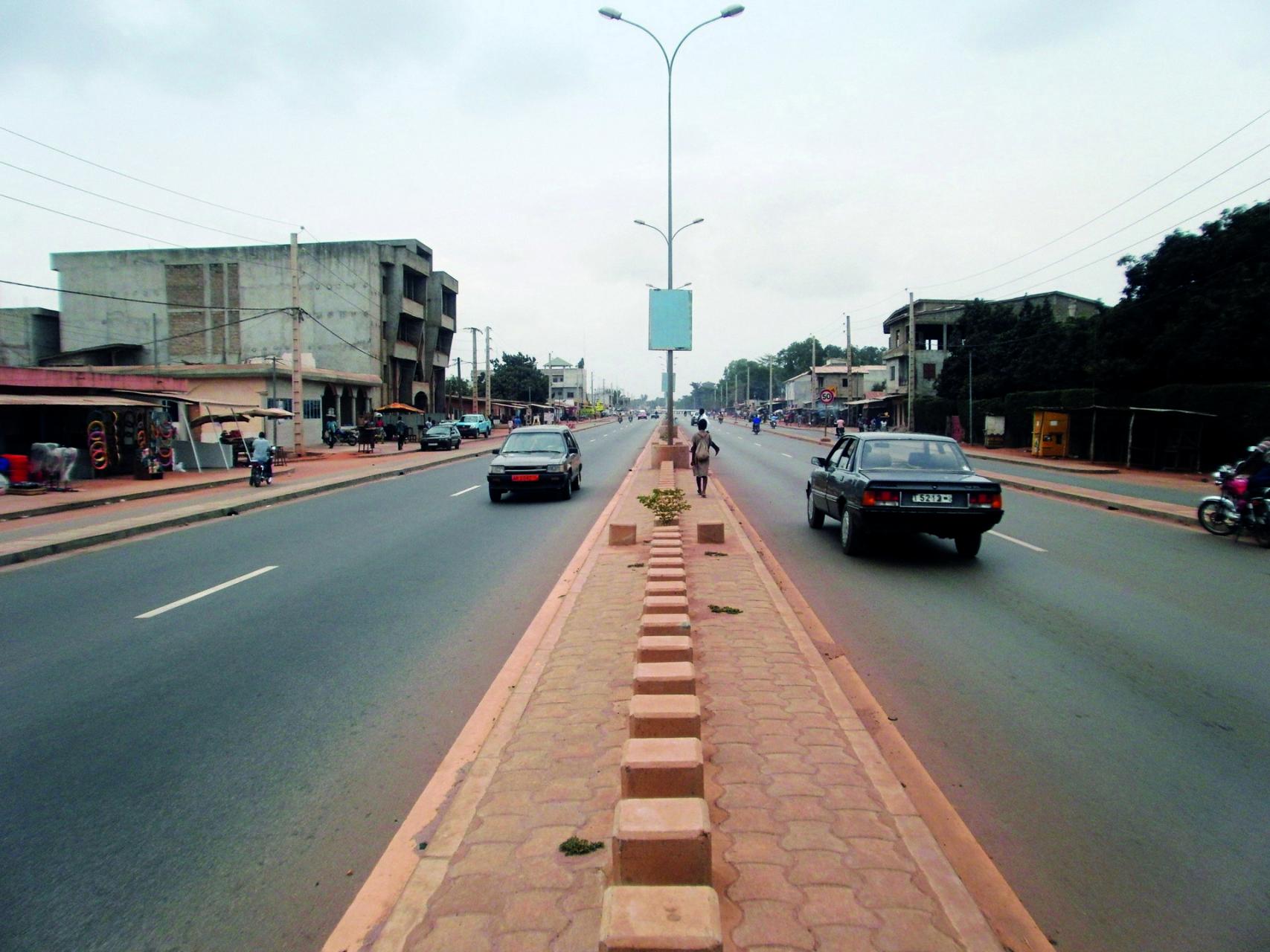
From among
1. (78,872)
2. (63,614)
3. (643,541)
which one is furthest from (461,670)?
(643,541)

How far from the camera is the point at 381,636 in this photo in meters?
7.00

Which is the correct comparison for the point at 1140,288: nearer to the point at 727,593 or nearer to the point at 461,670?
the point at 727,593

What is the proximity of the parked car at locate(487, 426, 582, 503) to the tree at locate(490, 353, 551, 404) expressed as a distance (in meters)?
78.5

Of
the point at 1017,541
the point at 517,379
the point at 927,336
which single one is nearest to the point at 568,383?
the point at 517,379

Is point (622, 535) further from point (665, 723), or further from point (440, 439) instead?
point (440, 439)

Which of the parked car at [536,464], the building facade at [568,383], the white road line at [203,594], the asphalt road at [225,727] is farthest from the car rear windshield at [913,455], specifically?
the building facade at [568,383]

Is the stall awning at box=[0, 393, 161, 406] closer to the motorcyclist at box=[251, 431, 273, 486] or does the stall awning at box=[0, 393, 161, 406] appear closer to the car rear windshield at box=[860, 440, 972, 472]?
the motorcyclist at box=[251, 431, 273, 486]

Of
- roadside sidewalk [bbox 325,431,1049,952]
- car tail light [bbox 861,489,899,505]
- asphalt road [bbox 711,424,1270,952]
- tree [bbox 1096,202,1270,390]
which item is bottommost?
asphalt road [bbox 711,424,1270,952]

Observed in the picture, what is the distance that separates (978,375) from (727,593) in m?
45.0

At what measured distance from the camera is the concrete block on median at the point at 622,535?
11.4 metres

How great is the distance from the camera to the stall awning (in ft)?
65.9

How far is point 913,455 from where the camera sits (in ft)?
36.1

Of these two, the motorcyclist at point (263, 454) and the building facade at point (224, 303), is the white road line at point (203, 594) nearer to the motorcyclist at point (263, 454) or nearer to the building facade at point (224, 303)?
the motorcyclist at point (263, 454)

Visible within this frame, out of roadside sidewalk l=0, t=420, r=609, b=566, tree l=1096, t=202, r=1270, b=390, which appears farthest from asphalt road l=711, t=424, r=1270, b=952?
tree l=1096, t=202, r=1270, b=390
